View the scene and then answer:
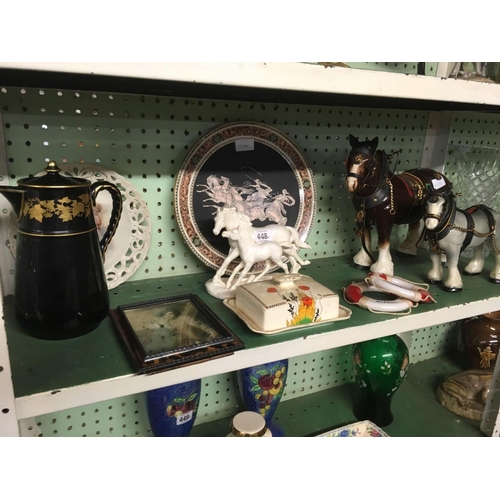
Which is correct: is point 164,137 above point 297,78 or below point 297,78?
below

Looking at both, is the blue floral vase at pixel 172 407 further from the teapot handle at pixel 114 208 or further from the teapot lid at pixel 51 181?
the teapot lid at pixel 51 181

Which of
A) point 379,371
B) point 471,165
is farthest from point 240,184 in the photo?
point 471,165

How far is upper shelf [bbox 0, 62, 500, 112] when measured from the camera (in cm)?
47

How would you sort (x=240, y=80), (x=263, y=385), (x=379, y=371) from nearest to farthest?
1. (x=240, y=80)
2. (x=263, y=385)
3. (x=379, y=371)

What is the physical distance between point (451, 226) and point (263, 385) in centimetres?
52

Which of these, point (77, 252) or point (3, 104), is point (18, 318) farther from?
point (3, 104)

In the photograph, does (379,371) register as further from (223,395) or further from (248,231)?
(248,231)

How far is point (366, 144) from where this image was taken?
82 centimetres

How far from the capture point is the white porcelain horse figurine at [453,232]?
2.68 feet

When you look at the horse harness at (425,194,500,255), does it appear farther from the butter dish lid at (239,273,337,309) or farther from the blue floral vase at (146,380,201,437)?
the blue floral vase at (146,380,201,437)

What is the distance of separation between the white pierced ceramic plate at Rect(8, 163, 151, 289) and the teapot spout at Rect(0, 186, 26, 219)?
184mm

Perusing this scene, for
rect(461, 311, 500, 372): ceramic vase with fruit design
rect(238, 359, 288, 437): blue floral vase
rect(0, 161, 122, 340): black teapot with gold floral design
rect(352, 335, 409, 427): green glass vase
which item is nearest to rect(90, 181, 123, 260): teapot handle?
rect(0, 161, 122, 340): black teapot with gold floral design

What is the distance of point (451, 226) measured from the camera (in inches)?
32.9

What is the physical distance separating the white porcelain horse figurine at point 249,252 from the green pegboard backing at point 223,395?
36cm
